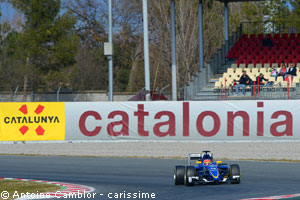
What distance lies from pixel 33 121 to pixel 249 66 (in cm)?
1275

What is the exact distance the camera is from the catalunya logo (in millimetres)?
24609

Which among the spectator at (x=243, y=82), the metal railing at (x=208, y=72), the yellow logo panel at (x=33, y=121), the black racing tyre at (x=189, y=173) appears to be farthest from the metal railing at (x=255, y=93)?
the black racing tyre at (x=189, y=173)

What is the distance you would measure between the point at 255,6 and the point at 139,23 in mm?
10678

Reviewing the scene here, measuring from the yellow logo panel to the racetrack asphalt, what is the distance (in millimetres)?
3877

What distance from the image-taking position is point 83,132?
81.0ft

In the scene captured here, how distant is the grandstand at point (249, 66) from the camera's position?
87.7 feet

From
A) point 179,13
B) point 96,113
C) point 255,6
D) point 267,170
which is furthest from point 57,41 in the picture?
point 267,170

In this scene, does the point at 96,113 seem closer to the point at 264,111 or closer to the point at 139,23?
the point at 264,111

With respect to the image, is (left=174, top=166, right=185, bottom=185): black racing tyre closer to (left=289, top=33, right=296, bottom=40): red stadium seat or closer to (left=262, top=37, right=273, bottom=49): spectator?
(left=262, top=37, right=273, bottom=49): spectator

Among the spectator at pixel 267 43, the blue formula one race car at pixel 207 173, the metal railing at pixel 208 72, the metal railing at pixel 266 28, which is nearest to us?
the blue formula one race car at pixel 207 173

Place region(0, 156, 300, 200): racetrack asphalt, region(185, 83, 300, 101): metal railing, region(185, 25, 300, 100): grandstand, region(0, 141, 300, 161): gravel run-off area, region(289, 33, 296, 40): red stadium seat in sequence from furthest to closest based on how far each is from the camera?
Answer: region(289, 33, 296, 40): red stadium seat, region(185, 25, 300, 100): grandstand, region(185, 83, 300, 101): metal railing, region(0, 141, 300, 161): gravel run-off area, region(0, 156, 300, 200): racetrack asphalt

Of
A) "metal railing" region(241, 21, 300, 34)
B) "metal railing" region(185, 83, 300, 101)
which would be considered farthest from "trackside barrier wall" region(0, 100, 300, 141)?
"metal railing" region(241, 21, 300, 34)

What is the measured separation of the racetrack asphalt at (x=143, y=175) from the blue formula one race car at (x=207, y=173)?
0.54 feet

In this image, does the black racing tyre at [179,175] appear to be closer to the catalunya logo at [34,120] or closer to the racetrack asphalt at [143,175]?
the racetrack asphalt at [143,175]
